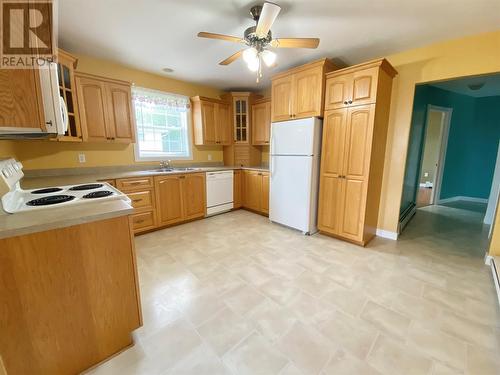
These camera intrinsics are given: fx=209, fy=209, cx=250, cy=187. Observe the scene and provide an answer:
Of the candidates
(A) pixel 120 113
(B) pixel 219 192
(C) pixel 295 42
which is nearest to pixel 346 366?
(C) pixel 295 42

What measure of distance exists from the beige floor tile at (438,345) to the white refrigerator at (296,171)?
65.9 inches

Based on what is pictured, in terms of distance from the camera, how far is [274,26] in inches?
82.1

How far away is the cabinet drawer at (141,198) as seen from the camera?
2897 millimetres

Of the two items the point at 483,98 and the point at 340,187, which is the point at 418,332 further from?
the point at 483,98

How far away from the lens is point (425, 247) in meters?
2.67

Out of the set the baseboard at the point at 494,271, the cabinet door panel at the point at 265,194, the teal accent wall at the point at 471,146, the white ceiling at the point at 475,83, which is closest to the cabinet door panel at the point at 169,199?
the cabinet door panel at the point at 265,194

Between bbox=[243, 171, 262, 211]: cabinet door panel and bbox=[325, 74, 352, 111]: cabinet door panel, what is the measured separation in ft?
5.61

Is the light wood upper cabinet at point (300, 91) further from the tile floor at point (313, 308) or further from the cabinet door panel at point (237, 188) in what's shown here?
the tile floor at point (313, 308)

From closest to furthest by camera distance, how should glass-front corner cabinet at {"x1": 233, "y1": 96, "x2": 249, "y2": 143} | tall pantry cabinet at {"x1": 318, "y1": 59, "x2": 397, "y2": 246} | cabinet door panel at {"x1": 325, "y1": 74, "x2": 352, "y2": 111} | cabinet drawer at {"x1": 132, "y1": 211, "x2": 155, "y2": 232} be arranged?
tall pantry cabinet at {"x1": 318, "y1": 59, "x2": 397, "y2": 246} → cabinet door panel at {"x1": 325, "y1": 74, "x2": 352, "y2": 111} → cabinet drawer at {"x1": 132, "y1": 211, "x2": 155, "y2": 232} → glass-front corner cabinet at {"x1": 233, "y1": 96, "x2": 249, "y2": 143}

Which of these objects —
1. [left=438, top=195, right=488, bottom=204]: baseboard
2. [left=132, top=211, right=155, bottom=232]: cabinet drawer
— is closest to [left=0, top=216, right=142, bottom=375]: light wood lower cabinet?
[left=132, top=211, right=155, bottom=232]: cabinet drawer

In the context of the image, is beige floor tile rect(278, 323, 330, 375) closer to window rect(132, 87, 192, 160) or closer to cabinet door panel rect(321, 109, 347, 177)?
cabinet door panel rect(321, 109, 347, 177)

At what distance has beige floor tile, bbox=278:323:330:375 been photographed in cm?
122

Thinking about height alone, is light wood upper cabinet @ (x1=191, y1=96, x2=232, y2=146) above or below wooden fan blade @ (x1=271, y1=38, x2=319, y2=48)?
below

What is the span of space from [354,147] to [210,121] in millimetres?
2588
